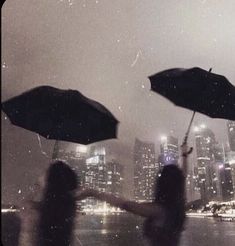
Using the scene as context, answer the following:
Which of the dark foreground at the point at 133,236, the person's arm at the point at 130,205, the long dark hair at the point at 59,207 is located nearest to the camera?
the person's arm at the point at 130,205

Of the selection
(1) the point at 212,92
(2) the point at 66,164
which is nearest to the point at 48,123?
(2) the point at 66,164

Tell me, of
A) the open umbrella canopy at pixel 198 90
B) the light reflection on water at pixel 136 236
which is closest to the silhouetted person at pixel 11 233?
the open umbrella canopy at pixel 198 90

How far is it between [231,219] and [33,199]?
469 feet

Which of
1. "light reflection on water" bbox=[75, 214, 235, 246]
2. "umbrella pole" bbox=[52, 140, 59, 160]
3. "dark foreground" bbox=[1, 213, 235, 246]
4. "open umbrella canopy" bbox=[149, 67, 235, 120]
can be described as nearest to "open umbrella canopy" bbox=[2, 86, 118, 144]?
"umbrella pole" bbox=[52, 140, 59, 160]

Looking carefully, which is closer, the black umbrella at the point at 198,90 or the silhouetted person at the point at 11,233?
the silhouetted person at the point at 11,233

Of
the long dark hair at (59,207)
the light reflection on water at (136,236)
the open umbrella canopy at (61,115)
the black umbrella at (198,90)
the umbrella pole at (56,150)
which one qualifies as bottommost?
the light reflection on water at (136,236)

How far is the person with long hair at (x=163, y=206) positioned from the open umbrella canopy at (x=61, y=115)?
1966 millimetres

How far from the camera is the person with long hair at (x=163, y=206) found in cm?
283

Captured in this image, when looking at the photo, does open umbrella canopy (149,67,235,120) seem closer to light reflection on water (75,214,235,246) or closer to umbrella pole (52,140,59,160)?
umbrella pole (52,140,59,160)

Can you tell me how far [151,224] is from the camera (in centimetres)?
300

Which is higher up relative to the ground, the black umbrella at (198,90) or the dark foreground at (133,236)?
the black umbrella at (198,90)

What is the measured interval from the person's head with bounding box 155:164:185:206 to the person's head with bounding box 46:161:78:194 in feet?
2.90

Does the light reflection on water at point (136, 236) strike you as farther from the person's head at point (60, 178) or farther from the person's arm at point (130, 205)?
the person's arm at point (130, 205)

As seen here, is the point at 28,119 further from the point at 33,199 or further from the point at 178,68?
the point at 178,68
